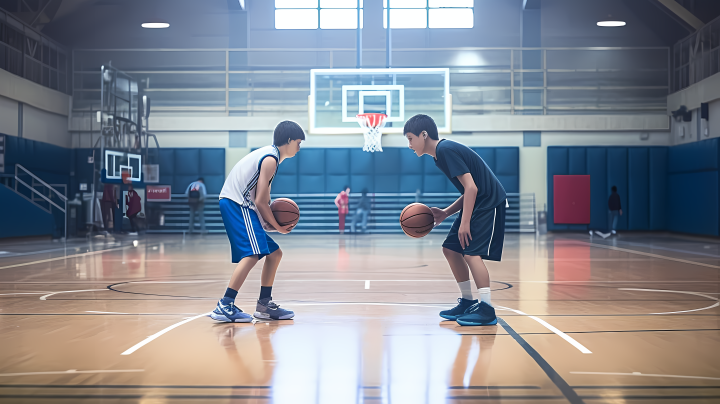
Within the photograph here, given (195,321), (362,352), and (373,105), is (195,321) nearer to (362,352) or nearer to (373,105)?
(362,352)

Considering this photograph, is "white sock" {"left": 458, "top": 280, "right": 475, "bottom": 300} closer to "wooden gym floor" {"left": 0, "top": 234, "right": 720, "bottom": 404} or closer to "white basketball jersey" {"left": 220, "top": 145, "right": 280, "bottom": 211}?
"wooden gym floor" {"left": 0, "top": 234, "right": 720, "bottom": 404}

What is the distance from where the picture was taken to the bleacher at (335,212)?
58.5 feet

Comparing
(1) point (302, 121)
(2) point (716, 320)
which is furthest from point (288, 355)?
(1) point (302, 121)

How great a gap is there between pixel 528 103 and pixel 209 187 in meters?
9.65

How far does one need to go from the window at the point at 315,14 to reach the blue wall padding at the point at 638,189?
9.30 m

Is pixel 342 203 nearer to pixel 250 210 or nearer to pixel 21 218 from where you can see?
pixel 21 218

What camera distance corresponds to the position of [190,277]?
671cm

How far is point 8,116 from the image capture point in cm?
1527

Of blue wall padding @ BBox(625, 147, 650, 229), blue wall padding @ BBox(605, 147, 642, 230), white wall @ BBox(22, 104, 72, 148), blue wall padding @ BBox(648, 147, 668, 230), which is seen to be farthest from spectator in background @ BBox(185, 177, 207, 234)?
blue wall padding @ BBox(648, 147, 668, 230)

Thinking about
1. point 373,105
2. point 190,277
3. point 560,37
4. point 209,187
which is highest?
point 560,37

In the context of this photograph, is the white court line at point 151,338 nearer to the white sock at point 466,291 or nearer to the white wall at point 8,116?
the white sock at point 466,291

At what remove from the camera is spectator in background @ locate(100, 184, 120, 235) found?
14.8 metres

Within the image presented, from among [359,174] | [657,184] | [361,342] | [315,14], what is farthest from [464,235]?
[315,14]

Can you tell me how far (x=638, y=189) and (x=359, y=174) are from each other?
7983 millimetres
